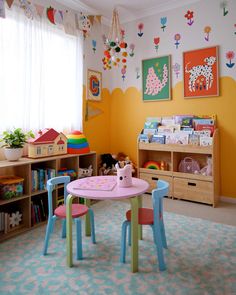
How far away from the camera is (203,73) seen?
3.67 m

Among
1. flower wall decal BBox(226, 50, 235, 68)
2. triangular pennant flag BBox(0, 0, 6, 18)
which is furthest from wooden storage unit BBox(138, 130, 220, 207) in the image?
triangular pennant flag BBox(0, 0, 6, 18)

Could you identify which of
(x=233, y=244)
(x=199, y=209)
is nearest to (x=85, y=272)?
(x=233, y=244)

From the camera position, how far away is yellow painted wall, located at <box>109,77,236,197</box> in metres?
3.54

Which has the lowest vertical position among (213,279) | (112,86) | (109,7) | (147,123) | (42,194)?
(213,279)

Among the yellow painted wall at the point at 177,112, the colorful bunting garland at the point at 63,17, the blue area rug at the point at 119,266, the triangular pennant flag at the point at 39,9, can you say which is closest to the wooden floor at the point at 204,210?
the blue area rug at the point at 119,266

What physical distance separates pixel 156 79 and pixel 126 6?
1.22 metres

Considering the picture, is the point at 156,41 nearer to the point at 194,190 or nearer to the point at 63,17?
the point at 63,17

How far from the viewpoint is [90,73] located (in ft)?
13.6

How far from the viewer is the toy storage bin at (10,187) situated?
2.61 metres

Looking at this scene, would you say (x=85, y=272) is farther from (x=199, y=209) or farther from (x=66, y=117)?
(x=66, y=117)

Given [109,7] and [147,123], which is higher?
[109,7]

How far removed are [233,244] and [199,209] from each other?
3.19ft

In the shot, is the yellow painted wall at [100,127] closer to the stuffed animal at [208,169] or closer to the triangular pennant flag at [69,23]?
the triangular pennant flag at [69,23]

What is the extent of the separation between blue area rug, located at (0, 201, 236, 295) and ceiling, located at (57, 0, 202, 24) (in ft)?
10.5
